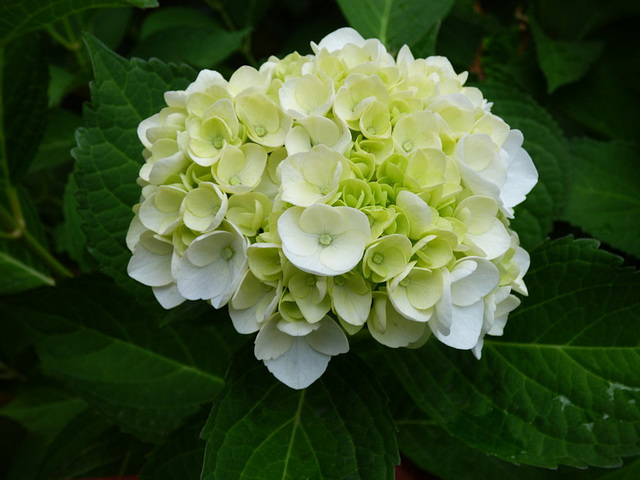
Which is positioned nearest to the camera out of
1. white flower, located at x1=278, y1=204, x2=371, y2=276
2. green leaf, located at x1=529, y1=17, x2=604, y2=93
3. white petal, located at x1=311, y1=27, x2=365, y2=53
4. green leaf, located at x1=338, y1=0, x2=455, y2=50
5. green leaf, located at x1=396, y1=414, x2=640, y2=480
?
white flower, located at x1=278, y1=204, x2=371, y2=276

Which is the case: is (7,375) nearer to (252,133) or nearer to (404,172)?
(252,133)

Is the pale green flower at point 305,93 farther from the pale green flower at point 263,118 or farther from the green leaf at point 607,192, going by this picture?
the green leaf at point 607,192

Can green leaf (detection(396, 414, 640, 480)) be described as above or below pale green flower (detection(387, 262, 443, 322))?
below

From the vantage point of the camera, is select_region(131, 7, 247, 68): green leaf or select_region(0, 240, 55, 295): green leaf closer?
select_region(0, 240, 55, 295): green leaf

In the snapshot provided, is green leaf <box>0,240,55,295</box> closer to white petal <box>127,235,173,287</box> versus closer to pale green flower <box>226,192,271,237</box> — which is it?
white petal <box>127,235,173,287</box>

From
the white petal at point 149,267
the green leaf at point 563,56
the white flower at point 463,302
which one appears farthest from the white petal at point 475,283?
the green leaf at point 563,56

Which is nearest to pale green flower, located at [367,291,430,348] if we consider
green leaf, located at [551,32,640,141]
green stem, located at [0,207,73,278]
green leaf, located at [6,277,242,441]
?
green leaf, located at [6,277,242,441]

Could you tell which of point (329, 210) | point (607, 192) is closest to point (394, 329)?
point (329, 210)
